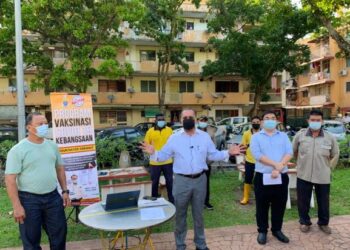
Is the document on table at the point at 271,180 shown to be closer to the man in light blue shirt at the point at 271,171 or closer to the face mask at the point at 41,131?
the man in light blue shirt at the point at 271,171

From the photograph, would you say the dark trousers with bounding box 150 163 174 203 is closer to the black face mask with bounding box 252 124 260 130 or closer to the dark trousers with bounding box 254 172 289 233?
the black face mask with bounding box 252 124 260 130

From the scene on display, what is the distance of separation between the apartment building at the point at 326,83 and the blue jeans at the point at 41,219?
108 ft

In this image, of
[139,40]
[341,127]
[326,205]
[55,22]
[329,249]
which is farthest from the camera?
[139,40]

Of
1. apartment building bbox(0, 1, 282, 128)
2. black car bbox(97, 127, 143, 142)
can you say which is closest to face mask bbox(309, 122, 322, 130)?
black car bbox(97, 127, 143, 142)

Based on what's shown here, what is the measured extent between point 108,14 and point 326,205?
473 inches

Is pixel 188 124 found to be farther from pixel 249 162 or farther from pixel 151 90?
pixel 151 90

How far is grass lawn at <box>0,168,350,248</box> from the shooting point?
5.16 m

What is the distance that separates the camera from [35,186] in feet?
11.8

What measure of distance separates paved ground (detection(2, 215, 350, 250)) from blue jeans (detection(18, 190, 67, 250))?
890mm

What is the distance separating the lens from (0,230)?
537cm

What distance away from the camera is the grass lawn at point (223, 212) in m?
5.16

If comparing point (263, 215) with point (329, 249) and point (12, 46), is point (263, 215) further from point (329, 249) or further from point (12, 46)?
point (12, 46)

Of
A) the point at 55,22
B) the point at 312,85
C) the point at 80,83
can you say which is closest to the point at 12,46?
the point at 55,22

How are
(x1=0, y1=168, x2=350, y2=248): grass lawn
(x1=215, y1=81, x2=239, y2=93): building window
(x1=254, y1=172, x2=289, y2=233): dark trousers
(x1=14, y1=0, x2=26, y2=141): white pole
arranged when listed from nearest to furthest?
(x1=254, y1=172, x2=289, y2=233): dark trousers
(x1=0, y1=168, x2=350, y2=248): grass lawn
(x1=14, y1=0, x2=26, y2=141): white pole
(x1=215, y1=81, x2=239, y2=93): building window
